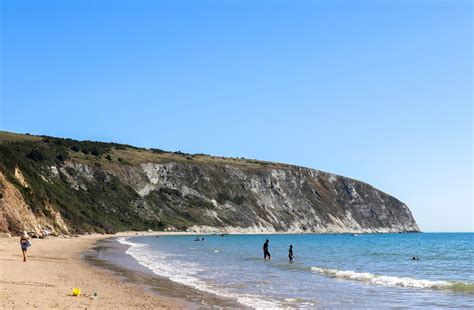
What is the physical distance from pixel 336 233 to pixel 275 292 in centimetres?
14741

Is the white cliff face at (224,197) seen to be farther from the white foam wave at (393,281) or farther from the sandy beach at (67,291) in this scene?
the white foam wave at (393,281)

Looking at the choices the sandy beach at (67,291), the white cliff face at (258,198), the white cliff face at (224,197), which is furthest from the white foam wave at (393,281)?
the white cliff face at (258,198)

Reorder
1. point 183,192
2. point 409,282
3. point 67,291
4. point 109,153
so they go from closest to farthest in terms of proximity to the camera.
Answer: point 67,291 < point 409,282 < point 183,192 < point 109,153

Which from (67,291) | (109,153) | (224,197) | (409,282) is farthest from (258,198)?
(67,291)

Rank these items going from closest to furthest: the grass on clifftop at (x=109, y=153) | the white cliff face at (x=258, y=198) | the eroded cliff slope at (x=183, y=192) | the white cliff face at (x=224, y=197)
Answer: the eroded cliff slope at (x=183, y=192)
the white cliff face at (x=224, y=197)
the grass on clifftop at (x=109, y=153)
the white cliff face at (x=258, y=198)

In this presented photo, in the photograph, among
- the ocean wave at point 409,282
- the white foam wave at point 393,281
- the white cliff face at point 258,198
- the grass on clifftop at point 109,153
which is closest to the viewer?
the ocean wave at point 409,282

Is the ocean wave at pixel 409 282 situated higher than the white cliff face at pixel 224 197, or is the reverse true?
the white cliff face at pixel 224 197

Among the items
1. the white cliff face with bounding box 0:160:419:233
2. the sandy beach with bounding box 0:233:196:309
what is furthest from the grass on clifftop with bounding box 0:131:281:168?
the sandy beach with bounding box 0:233:196:309

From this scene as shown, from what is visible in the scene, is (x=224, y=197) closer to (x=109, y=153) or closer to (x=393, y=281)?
(x=109, y=153)

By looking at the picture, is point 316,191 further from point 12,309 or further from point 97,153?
point 12,309

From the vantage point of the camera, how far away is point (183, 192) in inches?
5620

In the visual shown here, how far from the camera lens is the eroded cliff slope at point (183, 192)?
110 metres

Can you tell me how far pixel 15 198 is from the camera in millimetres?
58375

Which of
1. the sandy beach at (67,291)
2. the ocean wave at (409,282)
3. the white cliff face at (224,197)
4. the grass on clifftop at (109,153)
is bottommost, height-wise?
the sandy beach at (67,291)
